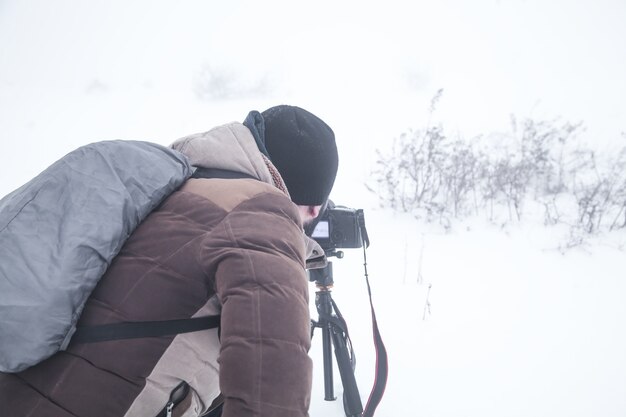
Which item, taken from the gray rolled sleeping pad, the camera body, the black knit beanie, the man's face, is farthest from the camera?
the gray rolled sleeping pad

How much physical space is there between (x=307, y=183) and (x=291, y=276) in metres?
0.48

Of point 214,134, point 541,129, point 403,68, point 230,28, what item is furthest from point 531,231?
point 230,28

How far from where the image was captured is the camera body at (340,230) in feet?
4.91

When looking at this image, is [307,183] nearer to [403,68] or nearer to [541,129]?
[541,129]

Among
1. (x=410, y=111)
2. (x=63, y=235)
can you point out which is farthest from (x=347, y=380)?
(x=410, y=111)

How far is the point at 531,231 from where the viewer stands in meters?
3.28

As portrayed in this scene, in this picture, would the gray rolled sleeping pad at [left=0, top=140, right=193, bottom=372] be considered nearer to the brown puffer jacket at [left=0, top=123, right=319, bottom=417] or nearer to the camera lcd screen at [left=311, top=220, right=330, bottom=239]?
the brown puffer jacket at [left=0, top=123, right=319, bottom=417]

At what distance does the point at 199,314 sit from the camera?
2.45ft

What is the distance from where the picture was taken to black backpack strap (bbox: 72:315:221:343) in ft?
2.26

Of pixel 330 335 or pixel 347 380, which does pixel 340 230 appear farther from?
pixel 347 380

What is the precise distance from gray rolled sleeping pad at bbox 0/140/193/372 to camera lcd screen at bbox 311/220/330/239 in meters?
0.78

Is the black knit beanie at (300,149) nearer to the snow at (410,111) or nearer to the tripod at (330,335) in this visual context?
the tripod at (330,335)

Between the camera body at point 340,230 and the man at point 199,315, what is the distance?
697 mm

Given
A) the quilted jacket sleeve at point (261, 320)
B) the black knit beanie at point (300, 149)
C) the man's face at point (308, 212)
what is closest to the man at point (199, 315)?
the quilted jacket sleeve at point (261, 320)
